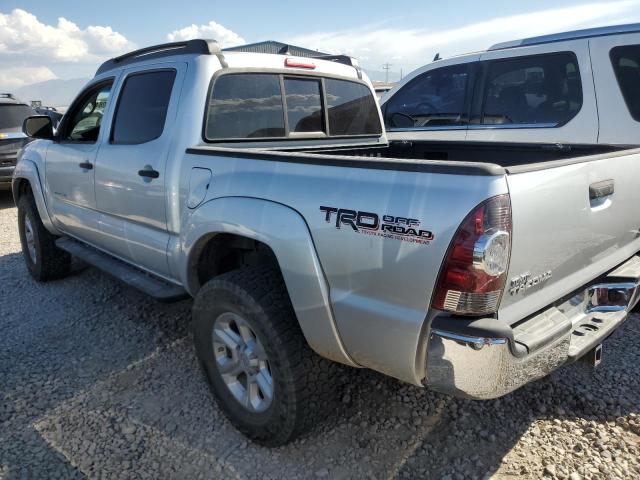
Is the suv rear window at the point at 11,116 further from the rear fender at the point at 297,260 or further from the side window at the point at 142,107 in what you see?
the rear fender at the point at 297,260

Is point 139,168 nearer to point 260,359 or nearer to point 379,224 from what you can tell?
point 260,359

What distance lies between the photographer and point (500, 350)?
173cm

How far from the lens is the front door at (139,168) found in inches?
119

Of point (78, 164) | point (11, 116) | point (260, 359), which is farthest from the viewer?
point (11, 116)

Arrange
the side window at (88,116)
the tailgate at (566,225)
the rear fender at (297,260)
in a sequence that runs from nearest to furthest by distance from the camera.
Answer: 1. the tailgate at (566,225)
2. the rear fender at (297,260)
3. the side window at (88,116)

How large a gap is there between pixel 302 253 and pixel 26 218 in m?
4.13

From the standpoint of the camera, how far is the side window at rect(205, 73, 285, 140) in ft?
9.93

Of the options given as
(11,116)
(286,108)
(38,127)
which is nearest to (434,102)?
(286,108)

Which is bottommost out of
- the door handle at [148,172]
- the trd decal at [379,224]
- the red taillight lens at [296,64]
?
the trd decal at [379,224]

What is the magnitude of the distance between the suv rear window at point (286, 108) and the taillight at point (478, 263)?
1.80 meters

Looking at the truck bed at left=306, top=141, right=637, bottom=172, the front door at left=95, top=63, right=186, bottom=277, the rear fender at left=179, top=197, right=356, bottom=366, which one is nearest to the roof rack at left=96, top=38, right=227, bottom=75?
the front door at left=95, top=63, right=186, bottom=277

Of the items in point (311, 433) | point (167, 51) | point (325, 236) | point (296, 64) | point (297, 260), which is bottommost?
point (311, 433)

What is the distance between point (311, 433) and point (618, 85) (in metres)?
3.84

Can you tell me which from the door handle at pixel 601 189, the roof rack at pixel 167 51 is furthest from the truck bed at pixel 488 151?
the roof rack at pixel 167 51
